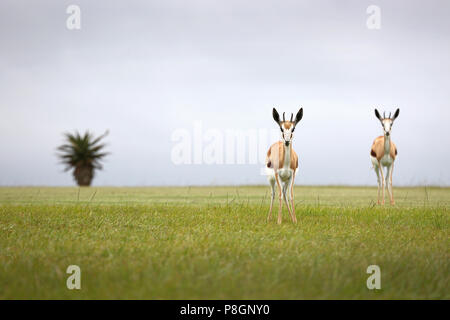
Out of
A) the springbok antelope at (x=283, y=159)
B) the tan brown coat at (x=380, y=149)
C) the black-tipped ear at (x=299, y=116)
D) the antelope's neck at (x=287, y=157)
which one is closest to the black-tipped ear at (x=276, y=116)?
the springbok antelope at (x=283, y=159)

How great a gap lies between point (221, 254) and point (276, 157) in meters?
2.92

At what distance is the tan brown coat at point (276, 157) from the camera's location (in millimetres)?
7941

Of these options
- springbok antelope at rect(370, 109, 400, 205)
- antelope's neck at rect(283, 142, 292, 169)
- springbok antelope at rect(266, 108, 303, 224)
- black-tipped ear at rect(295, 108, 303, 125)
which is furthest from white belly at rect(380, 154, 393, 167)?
black-tipped ear at rect(295, 108, 303, 125)

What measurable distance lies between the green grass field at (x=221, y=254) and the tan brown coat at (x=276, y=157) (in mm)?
1142

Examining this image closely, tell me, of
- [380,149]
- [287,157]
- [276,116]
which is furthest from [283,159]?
[380,149]

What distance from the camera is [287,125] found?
24.6 feet

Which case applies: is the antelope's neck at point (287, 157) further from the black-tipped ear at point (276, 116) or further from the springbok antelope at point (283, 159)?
the black-tipped ear at point (276, 116)

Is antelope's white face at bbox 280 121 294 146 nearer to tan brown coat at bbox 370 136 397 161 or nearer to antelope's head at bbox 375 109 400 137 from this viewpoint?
antelope's head at bbox 375 109 400 137

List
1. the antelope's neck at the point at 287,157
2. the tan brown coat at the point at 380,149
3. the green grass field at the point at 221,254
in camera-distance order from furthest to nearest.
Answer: the tan brown coat at the point at 380,149
the antelope's neck at the point at 287,157
the green grass field at the point at 221,254

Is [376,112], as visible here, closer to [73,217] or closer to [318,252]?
[318,252]

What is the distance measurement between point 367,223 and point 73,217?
6.25 m

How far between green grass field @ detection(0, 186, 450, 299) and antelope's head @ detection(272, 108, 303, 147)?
5.35ft

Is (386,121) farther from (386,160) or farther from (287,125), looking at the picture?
(287,125)

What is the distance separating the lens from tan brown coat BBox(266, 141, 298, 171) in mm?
7941
